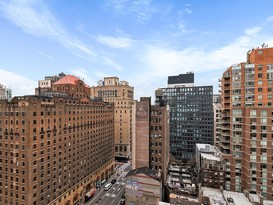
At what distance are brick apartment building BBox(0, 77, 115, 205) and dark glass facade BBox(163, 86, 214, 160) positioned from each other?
226 feet

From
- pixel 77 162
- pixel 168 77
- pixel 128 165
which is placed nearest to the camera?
pixel 77 162

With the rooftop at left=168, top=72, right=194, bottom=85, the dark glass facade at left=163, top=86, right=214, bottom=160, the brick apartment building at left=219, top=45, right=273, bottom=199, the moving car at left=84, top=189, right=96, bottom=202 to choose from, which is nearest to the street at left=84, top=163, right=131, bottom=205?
the moving car at left=84, top=189, right=96, bottom=202

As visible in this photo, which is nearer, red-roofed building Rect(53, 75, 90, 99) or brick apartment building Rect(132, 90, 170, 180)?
brick apartment building Rect(132, 90, 170, 180)

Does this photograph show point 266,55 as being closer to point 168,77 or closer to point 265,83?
point 265,83

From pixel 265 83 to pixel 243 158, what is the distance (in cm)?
2825

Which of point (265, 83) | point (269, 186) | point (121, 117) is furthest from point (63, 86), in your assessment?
point (269, 186)

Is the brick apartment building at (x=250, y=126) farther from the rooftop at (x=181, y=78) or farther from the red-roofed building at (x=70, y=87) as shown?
the red-roofed building at (x=70, y=87)

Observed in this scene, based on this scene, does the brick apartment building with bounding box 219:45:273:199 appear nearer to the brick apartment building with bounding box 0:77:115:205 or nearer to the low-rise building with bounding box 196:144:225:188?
the low-rise building with bounding box 196:144:225:188

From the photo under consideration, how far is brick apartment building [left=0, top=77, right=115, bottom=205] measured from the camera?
49.5 meters

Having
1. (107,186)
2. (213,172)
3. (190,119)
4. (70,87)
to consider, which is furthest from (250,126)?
(70,87)

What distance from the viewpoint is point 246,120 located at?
58375mm

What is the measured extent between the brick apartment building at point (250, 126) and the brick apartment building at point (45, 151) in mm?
59889

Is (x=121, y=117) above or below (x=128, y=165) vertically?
above

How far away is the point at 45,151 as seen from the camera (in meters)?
54.6
